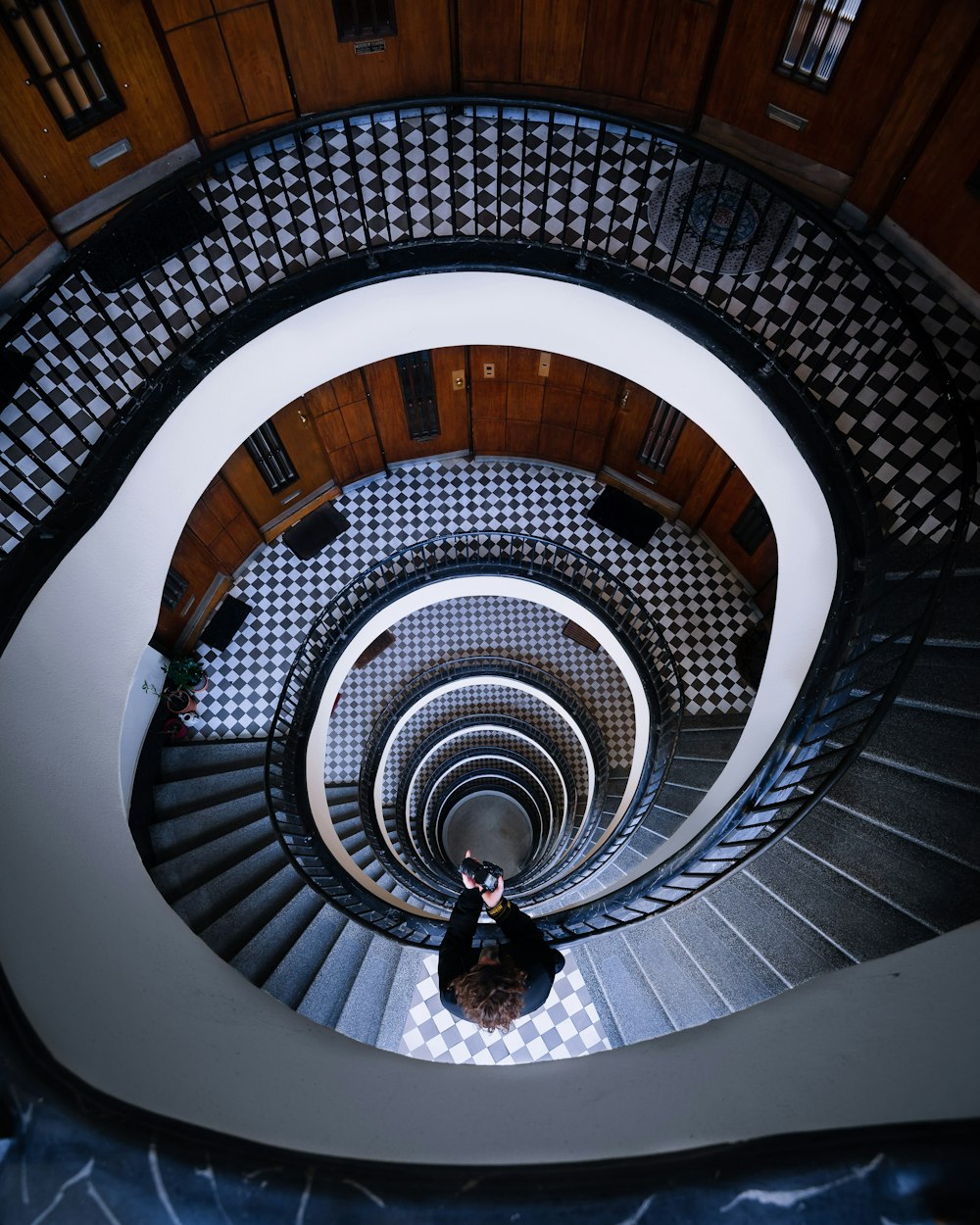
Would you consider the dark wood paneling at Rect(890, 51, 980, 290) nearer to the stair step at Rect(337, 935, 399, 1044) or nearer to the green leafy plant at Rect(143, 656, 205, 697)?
the stair step at Rect(337, 935, 399, 1044)

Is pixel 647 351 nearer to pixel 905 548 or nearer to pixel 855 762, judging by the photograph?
pixel 905 548

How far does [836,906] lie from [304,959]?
364 cm

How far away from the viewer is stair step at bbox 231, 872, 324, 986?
5.10m

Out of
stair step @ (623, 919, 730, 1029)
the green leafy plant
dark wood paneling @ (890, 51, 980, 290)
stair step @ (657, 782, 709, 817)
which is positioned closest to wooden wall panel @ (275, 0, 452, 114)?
dark wood paneling @ (890, 51, 980, 290)

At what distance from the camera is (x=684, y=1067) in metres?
2.10

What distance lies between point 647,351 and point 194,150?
376cm

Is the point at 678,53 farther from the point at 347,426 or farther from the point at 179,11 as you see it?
the point at 347,426

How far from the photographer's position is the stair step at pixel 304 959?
16.6ft

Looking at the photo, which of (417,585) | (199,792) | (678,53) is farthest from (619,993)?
(678,53)

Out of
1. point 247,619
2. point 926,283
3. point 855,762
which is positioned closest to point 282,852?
point 247,619

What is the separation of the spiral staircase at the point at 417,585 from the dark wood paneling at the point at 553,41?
12.6 inches

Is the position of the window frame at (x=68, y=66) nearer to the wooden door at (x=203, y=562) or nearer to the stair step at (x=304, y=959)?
the wooden door at (x=203, y=562)

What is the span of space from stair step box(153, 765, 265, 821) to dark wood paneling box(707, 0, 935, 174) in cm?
654

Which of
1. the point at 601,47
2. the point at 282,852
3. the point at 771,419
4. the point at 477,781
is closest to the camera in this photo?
the point at 771,419
